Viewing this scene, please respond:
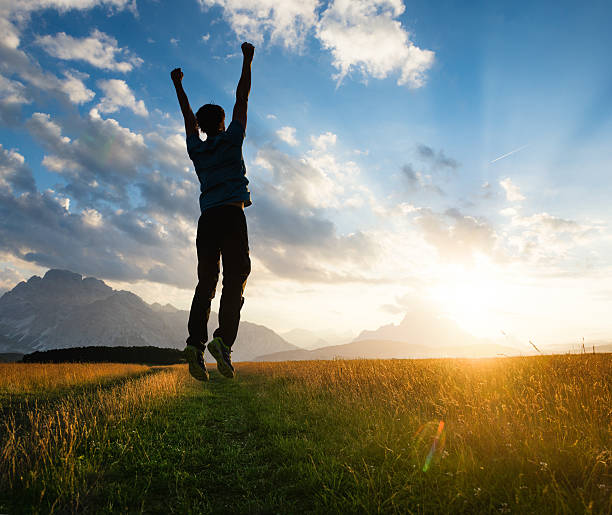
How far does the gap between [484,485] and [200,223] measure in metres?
4.29

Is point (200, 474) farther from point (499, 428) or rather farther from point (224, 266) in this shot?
point (499, 428)

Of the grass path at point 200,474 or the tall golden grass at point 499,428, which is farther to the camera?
the grass path at point 200,474

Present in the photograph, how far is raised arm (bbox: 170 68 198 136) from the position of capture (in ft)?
16.1

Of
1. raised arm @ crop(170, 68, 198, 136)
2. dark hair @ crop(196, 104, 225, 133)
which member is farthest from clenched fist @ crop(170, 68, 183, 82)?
dark hair @ crop(196, 104, 225, 133)

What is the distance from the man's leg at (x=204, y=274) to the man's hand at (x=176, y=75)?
2467mm

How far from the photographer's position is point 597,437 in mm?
3230

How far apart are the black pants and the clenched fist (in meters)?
2.45

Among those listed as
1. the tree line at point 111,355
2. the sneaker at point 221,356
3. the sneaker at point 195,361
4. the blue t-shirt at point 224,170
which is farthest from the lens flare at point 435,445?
the tree line at point 111,355

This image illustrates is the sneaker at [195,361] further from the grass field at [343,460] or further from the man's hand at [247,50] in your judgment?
the man's hand at [247,50]

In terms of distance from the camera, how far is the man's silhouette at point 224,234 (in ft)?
14.3

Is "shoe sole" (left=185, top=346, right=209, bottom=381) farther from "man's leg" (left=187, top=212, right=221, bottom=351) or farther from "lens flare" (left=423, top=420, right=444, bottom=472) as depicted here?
"lens flare" (left=423, top=420, right=444, bottom=472)

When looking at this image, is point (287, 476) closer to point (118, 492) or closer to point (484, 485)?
point (118, 492)

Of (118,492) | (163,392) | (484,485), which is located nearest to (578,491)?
(484,485)

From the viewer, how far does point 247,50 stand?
4.61 metres
